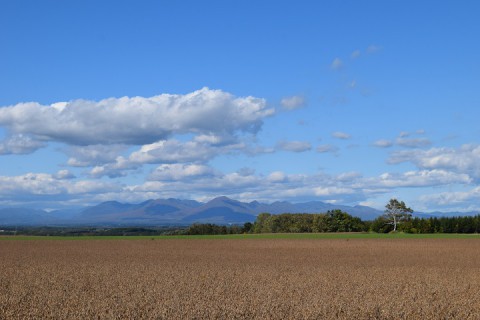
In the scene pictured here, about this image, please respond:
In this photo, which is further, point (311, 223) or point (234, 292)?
point (311, 223)

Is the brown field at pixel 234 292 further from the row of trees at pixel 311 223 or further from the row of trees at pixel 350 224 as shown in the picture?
the row of trees at pixel 311 223

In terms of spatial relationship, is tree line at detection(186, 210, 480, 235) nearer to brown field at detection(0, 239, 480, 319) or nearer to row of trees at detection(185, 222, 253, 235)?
row of trees at detection(185, 222, 253, 235)

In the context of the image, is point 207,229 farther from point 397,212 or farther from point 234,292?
point 234,292

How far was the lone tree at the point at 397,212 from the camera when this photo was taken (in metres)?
134

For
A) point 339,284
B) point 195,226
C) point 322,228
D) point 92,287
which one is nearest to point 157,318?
point 92,287

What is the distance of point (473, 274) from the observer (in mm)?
34219

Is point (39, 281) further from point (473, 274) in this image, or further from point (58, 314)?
point (473, 274)

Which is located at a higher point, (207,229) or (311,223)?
(311,223)

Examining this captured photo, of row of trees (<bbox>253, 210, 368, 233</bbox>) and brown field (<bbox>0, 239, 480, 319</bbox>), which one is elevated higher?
row of trees (<bbox>253, 210, 368, 233</bbox>)

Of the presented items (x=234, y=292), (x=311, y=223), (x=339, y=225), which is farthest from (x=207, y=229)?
(x=234, y=292)

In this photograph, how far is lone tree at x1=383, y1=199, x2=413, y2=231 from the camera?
441 ft

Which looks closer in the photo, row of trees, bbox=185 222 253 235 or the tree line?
the tree line

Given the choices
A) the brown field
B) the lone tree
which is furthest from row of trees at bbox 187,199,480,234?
the brown field

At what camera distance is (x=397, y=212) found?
13700 cm
